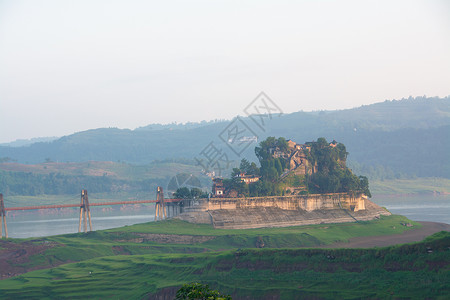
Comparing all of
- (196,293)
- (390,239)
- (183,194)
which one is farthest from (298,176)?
(196,293)

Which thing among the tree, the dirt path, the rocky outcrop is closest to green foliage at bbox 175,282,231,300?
the dirt path

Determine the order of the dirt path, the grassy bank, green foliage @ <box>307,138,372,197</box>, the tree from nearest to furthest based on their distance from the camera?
the grassy bank, the dirt path, the tree, green foliage @ <box>307,138,372,197</box>

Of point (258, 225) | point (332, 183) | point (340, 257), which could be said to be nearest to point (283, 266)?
point (340, 257)

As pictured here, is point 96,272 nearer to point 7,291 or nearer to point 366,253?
point 7,291

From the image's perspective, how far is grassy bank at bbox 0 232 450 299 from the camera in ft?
191

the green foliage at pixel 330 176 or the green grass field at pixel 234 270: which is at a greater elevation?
the green foliage at pixel 330 176

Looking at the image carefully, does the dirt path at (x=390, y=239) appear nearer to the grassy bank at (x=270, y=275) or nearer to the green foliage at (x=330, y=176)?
the green foliage at (x=330, y=176)

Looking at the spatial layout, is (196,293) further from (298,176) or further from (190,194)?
(298,176)

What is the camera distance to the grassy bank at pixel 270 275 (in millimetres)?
58281

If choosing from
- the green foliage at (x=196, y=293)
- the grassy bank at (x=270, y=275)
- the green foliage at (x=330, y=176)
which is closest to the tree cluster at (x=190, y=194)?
the green foliage at (x=330, y=176)

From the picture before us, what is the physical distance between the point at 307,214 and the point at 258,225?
12.9 metres

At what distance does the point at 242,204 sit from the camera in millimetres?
119438

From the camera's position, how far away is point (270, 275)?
67250mm

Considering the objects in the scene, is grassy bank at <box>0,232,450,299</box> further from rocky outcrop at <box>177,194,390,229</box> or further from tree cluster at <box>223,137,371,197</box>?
tree cluster at <box>223,137,371,197</box>
